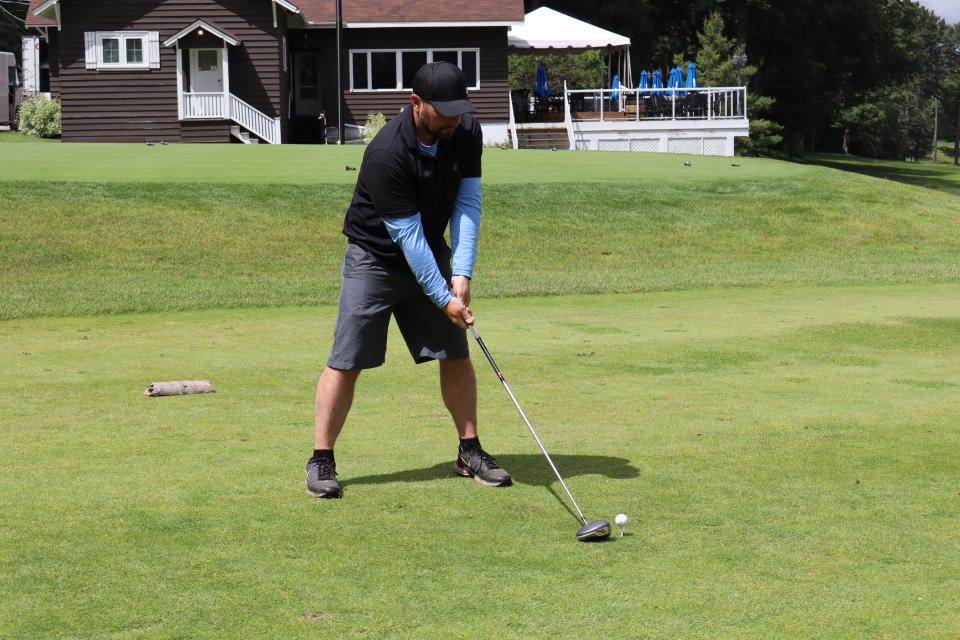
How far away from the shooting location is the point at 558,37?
43.4 m

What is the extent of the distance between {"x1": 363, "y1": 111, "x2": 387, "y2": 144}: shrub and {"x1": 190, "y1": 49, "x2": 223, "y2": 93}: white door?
4863 mm

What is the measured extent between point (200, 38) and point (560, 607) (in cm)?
3771

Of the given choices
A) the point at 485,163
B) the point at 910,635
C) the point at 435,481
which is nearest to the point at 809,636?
the point at 910,635

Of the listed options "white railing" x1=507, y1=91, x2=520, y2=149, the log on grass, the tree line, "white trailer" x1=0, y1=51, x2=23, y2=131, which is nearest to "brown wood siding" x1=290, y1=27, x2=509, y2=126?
"white railing" x1=507, y1=91, x2=520, y2=149

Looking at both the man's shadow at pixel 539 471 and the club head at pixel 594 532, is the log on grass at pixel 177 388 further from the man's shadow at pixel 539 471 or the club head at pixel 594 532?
the club head at pixel 594 532

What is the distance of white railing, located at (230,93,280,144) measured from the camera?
39.2 metres

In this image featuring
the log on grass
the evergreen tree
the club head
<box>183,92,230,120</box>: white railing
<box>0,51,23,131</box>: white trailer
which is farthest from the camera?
the evergreen tree

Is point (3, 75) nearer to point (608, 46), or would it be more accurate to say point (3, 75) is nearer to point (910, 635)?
point (608, 46)

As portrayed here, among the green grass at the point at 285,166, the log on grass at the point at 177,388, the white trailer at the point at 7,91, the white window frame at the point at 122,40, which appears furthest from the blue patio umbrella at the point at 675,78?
the log on grass at the point at 177,388

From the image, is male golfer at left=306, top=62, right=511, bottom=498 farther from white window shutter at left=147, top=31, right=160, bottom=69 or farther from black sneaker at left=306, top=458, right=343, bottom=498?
white window shutter at left=147, top=31, right=160, bottom=69

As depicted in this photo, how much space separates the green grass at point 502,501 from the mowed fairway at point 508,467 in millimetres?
19

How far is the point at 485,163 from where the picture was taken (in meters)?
27.6

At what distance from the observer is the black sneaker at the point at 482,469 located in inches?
233

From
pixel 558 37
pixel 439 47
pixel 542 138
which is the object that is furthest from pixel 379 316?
pixel 558 37
